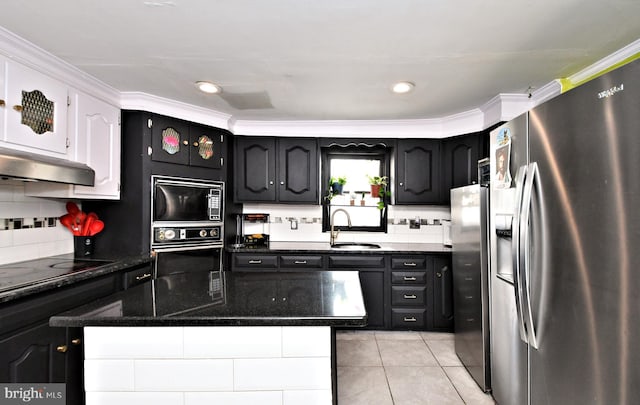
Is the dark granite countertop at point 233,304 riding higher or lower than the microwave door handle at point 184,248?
lower

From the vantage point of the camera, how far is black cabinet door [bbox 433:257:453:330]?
2.99m

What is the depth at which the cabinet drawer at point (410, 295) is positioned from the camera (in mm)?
3025

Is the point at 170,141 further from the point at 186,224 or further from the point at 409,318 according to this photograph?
the point at 409,318

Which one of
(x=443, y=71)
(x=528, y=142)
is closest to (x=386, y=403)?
(x=528, y=142)

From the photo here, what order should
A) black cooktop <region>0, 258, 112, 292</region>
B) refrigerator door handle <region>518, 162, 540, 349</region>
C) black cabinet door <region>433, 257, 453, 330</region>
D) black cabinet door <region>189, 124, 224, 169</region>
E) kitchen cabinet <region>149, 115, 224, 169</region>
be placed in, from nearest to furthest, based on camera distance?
refrigerator door handle <region>518, 162, 540, 349</region> → black cooktop <region>0, 258, 112, 292</region> → kitchen cabinet <region>149, 115, 224, 169</region> → black cabinet door <region>189, 124, 224, 169</region> → black cabinet door <region>433, 257, 453, 330</region>

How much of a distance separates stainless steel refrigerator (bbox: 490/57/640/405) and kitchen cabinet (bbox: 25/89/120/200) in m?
2.78

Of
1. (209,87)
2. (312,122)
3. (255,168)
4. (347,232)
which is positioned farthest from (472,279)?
(209,87)

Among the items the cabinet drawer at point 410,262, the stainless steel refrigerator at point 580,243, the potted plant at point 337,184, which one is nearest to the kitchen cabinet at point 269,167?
the potted plant at point 337,184

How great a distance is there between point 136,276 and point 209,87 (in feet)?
5.13

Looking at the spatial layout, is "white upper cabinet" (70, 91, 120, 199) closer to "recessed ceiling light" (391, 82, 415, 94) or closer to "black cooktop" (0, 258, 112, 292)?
"black cooktop" (0, 258, 112, 292)

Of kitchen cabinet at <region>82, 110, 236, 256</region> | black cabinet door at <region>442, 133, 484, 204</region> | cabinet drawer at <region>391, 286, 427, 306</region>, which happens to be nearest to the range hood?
kitchen cabinet at <region>82, 110, 236, 256</region>

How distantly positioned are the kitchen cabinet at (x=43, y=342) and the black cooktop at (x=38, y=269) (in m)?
0.12

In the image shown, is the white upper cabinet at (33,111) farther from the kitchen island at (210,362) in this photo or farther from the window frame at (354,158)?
the window frame at (354,158)

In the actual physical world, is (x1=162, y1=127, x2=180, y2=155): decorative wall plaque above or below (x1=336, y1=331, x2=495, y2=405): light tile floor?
above
